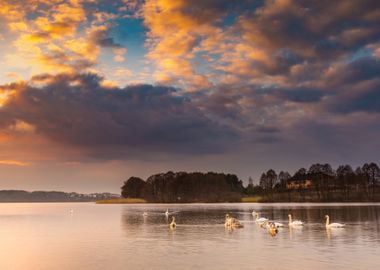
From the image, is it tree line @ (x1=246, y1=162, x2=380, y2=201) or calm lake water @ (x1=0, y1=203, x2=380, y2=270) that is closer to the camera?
calm lake water @ (x1=0, y1=203, x2=380, y2=270)

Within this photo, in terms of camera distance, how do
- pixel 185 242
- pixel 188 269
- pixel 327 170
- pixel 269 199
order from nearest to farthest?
pixel 188 269 → pixel 185 242 → pixel 327 170 → pixel 269 199

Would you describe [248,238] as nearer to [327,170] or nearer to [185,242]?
[185,242]

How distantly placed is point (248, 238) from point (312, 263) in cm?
1473

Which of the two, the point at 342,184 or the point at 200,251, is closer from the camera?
the point at 200,251

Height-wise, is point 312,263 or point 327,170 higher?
point 327,170

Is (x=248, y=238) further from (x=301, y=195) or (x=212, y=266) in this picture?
(x=301, y=195)

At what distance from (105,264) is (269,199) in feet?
577

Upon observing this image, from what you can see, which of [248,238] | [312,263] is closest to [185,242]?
[248,238]

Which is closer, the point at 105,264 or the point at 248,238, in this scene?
the point at 105,264

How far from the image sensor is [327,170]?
179 metres

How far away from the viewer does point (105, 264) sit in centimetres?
2603

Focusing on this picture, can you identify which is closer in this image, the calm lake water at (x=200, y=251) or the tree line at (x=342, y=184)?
the calm lake water at (x=200, y=251)

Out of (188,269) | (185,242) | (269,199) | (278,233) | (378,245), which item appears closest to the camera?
(188,269)

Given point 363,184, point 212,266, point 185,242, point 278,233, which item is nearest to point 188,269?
point 212,266
